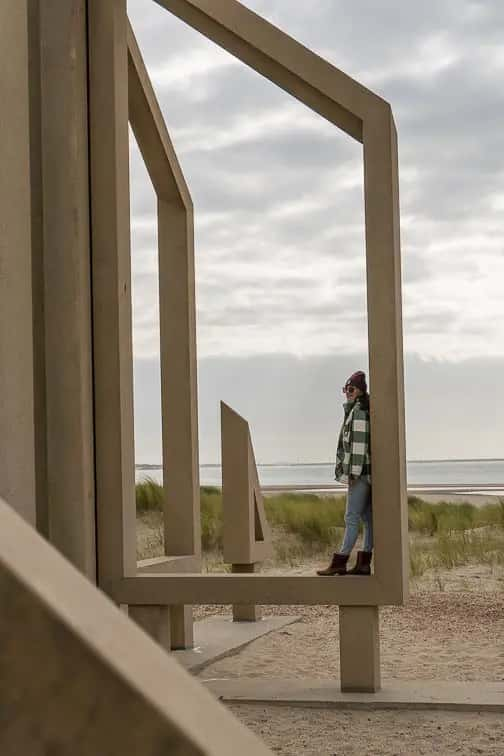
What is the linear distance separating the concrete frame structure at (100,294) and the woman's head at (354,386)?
24cm

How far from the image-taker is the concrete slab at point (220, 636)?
26.2 ft

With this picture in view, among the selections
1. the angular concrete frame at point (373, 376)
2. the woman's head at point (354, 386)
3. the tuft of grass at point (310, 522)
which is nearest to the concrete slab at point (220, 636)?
the angular concrete frame at point (373, 376)

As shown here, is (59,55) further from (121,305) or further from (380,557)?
(380,557)

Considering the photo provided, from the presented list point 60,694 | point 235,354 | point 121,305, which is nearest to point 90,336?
point 121,305

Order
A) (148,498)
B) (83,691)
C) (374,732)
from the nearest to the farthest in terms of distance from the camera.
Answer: (83,691), (374,732), (148,498)

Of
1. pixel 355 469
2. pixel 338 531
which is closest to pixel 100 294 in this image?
pixel 355 469

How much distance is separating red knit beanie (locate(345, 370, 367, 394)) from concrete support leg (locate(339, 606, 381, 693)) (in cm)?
139

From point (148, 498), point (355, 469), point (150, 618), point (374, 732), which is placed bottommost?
point (374, 732)

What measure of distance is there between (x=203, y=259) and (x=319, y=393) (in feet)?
37.6

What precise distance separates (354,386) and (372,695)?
1907 mm

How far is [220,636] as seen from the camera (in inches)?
363

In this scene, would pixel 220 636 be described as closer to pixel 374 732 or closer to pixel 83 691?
pixel 374 732

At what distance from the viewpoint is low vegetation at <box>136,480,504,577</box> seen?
15047mm

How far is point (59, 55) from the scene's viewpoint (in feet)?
22.8
